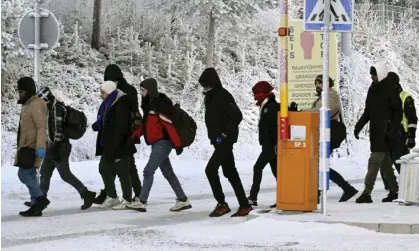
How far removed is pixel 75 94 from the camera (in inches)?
1104

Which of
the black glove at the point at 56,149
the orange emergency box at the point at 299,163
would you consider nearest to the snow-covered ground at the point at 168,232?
the orange emergency box at the point at 299,163

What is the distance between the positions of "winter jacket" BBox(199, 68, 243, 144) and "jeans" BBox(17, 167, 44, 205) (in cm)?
235

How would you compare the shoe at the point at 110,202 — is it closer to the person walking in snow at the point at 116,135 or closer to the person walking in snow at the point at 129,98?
the person walking in snow at the point at 116,135

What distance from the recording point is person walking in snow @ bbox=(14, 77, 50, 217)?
472 inches

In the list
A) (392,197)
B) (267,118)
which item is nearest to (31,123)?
(267,118)

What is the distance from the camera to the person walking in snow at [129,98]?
41.9ft

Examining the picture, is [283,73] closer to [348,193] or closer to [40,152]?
[348,193]

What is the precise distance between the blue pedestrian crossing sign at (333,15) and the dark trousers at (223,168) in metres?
1.79

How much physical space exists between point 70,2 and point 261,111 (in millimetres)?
20525

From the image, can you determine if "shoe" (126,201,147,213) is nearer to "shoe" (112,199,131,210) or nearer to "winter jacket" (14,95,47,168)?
"shoe" (112,199,131,210)

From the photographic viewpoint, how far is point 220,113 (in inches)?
458

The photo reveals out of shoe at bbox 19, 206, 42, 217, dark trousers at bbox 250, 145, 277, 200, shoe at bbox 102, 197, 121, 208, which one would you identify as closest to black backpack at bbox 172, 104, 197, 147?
dark trousers at bbox 250, 145, 277, 200

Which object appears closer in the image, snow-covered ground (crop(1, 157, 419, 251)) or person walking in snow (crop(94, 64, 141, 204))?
snow-covered ground (crop(1, 157, 419, 251))

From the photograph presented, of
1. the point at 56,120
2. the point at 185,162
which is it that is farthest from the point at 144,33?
the point at 56,120
